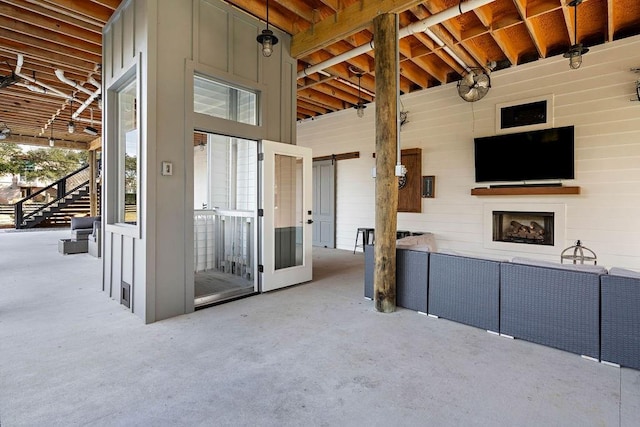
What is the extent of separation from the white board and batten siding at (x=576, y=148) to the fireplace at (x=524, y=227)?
0.56 ft

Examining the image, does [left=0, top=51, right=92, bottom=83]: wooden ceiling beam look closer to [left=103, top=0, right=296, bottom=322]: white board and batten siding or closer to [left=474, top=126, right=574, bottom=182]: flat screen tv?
[left=103, top=0, right=296, bottom=322]: white board and batten siding

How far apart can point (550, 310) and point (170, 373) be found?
115 inches

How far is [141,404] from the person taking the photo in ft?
6.42

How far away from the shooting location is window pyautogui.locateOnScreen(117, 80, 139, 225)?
3.67m

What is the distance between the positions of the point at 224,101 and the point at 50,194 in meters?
13.4

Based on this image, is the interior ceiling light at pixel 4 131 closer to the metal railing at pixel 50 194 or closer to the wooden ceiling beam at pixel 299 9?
the metal railing at pixel 50 194

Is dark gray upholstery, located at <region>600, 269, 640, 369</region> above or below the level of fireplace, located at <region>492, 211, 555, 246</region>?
below

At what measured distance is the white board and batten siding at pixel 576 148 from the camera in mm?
4527

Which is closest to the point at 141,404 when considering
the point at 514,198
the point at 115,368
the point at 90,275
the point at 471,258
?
the point at 115,368

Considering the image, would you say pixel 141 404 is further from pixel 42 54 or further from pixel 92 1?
pixel 42 54

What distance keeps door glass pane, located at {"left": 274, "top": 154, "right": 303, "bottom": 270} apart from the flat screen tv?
3177 mm

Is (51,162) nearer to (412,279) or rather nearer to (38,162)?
(38,162)

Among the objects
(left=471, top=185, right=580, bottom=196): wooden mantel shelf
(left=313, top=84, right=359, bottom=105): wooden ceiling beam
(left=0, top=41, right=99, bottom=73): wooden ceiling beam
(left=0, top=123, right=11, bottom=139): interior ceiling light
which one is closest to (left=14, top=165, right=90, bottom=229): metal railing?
(left=0, top=123, right=11, bottom=139): interior ceiling light

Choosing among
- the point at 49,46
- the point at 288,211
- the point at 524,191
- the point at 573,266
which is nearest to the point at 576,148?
the point at 524,191
